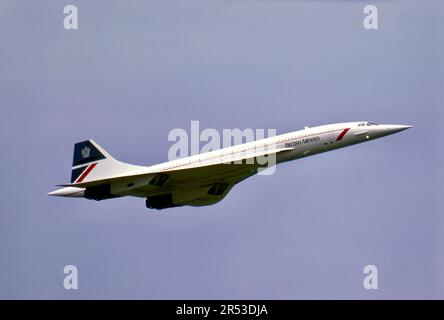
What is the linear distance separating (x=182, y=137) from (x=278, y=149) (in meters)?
3.39

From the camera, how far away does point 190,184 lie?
136 ft

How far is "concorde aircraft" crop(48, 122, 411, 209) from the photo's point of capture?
39562 millimetres

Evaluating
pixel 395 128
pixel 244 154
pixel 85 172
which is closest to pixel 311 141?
pixel 244 154

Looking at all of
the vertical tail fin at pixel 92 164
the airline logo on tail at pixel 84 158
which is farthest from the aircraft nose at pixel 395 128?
the airline logo on tail at pixel 84 158

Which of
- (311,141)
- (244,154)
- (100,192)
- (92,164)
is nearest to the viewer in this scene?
(311,141)

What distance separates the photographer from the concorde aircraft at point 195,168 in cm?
3956

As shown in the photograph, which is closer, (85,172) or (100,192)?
(100,192)

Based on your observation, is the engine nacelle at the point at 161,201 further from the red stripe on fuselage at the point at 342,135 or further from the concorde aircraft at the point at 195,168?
the red stripe on fuselage at the point at 342,135

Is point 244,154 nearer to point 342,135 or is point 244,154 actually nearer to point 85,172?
point 342,135

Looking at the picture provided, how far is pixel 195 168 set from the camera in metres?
40.0

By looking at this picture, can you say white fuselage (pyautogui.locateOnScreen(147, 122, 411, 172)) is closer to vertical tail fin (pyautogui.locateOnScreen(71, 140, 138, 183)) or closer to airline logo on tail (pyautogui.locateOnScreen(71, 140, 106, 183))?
vertical tail fin (pyautogui.locateOnScreen(71, 140, 138, 183))

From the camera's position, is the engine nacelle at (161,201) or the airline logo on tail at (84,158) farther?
the engine nacelle at (161,201)

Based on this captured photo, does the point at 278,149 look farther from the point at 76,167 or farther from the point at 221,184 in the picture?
the point at 76,167

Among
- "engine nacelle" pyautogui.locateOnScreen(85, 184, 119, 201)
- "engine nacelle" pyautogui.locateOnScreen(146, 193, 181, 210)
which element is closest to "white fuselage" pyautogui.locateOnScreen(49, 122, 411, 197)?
"engine nacelle" pyautogui.locateOnScreen(85, 184, 119, 201)
